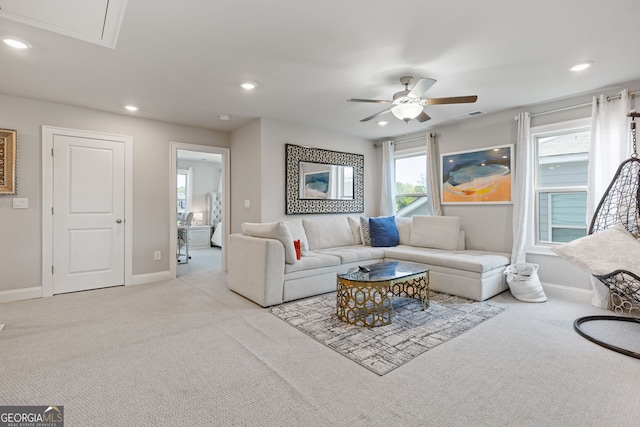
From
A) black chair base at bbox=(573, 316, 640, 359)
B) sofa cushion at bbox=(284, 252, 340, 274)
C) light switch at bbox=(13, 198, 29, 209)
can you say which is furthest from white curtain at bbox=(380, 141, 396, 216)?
light switch at bbox=(13, 198, 29, 209)

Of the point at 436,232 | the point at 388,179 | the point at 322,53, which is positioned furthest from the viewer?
the point at 388,179

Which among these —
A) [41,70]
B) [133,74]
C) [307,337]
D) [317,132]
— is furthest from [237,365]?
[317,132]

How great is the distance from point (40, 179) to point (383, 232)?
4.62 m

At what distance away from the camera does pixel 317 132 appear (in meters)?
→ 5.09

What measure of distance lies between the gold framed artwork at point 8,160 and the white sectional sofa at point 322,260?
2.55 m

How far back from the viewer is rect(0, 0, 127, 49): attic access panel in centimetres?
195

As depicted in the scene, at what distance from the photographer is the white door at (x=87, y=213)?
3865mm

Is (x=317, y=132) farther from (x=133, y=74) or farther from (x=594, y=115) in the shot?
(x=594, y=115)

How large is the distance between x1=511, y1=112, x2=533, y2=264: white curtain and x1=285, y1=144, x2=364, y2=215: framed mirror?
8.32ft

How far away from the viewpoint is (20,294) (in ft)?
11.9

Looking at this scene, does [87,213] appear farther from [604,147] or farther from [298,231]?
[604,147]

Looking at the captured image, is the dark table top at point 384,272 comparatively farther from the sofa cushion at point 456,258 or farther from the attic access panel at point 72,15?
the attic access panel at point 72,15

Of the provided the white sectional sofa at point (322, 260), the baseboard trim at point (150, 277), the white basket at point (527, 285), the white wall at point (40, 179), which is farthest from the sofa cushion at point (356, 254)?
the white wall at point (40, 179)

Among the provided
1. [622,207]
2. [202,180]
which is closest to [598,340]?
[622,207]
